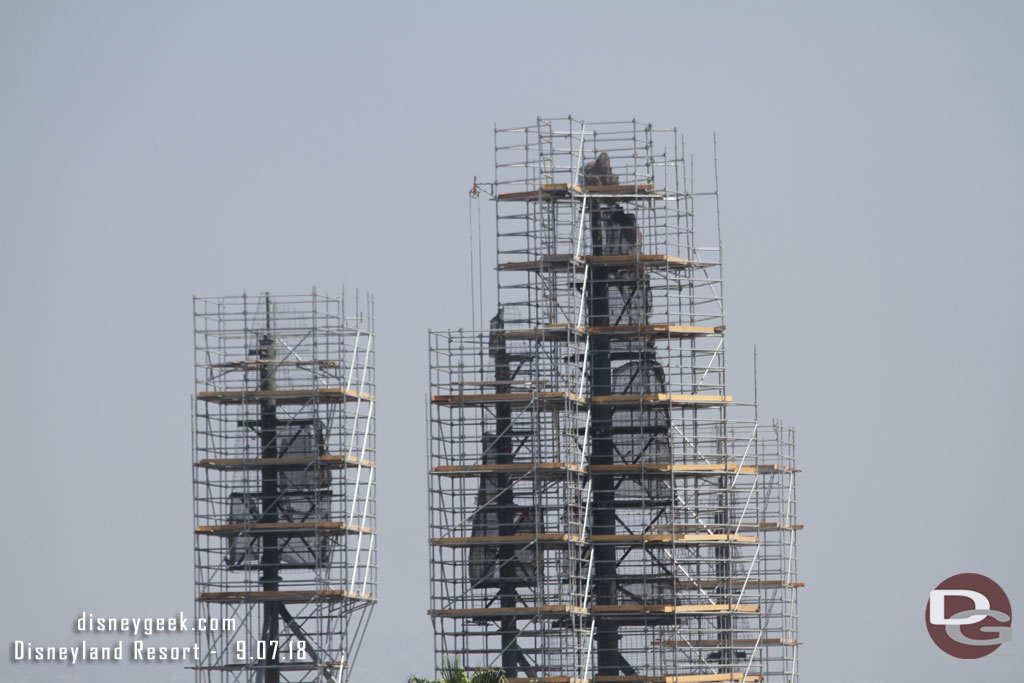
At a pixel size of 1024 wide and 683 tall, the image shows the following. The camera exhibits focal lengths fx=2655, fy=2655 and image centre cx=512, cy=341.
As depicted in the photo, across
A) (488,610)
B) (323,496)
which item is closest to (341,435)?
(323,496)

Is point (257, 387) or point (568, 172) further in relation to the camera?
point (568, 172)

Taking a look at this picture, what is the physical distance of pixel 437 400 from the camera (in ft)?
343

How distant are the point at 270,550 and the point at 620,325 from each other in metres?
17.4

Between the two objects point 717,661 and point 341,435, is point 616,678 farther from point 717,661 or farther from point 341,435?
point 341,435

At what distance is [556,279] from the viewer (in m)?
107

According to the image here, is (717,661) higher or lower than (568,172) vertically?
lower

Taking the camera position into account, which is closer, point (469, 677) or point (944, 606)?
point (469, 677)

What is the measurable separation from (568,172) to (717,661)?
2098cm

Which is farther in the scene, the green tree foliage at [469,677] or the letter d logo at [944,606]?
the letter d logo at [944,606]

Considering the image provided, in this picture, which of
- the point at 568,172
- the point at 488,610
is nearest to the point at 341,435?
the point at 488,610

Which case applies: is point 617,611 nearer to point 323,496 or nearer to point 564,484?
point 564,484

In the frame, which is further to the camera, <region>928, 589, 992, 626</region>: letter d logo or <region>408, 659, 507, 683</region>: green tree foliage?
<region>928, 589, 992, 626</region>: letter d logo

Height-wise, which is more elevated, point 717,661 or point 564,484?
point 564,484

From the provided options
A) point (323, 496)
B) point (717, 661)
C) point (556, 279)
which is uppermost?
point (556, 279)
